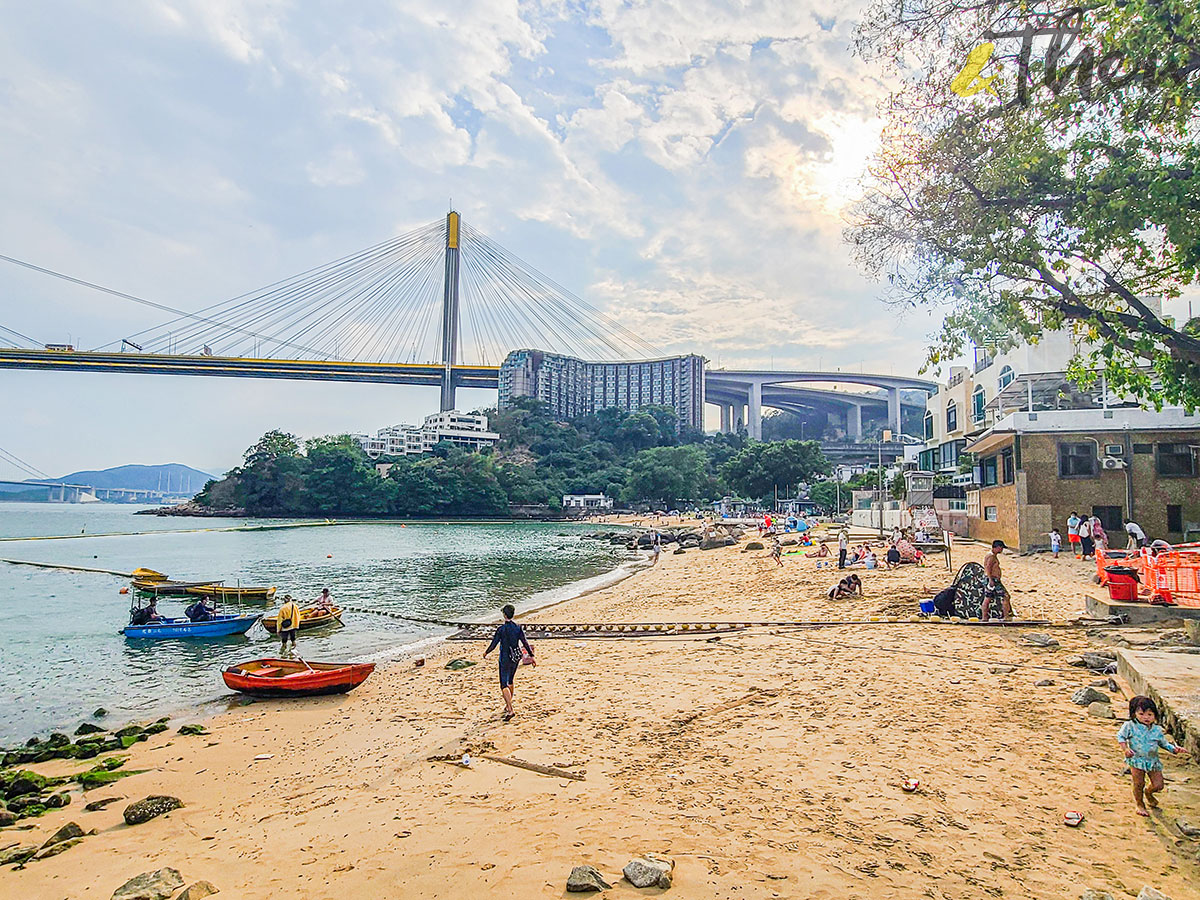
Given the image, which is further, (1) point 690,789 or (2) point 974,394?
(2) point 974,394

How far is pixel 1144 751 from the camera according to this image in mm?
4551

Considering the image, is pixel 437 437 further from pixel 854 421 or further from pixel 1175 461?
pixel 1175 461

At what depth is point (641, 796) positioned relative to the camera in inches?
219

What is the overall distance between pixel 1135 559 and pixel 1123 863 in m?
10.8

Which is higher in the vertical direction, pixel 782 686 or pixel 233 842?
pixel 782 686

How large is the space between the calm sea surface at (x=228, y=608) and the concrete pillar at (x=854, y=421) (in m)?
103

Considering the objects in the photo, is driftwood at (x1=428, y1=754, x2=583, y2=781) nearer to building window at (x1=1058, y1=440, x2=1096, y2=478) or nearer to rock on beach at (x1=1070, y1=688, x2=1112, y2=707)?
rock on beach at (x1=1070, y1=688, x2=1112, y2=707)

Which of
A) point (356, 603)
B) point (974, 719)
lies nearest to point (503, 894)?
point (974, 719)

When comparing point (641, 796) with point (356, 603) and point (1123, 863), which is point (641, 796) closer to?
point (1123, 863)

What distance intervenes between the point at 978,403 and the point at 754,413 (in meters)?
105

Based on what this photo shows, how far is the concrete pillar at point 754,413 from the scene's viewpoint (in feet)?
452

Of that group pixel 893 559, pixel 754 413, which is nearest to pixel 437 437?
pixel 754 413

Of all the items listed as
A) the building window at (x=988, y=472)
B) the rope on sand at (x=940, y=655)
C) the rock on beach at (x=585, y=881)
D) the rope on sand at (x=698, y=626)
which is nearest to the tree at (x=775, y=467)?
the building window at (x=988, y=472)

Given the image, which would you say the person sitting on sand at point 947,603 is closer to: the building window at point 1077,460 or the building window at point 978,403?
the building window at point 1077,460
